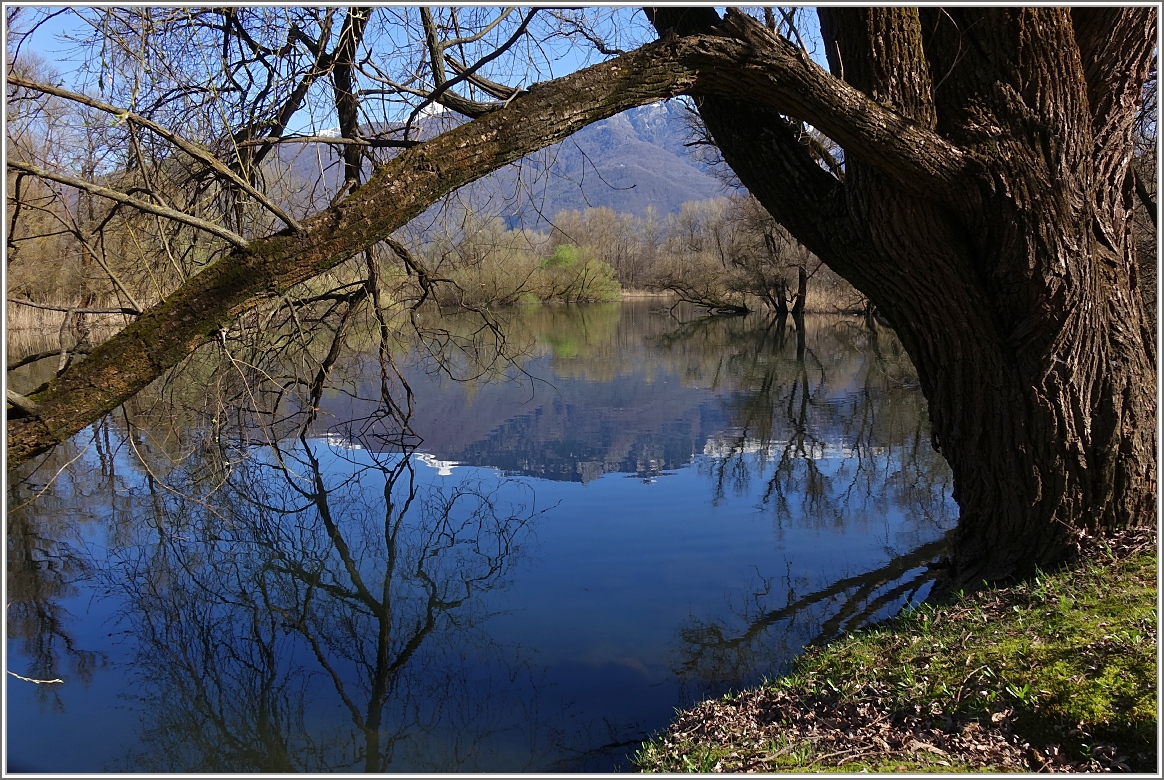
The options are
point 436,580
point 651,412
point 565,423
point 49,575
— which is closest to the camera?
point 436,580

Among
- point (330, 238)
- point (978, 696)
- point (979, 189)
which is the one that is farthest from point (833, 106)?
point (978, 696)

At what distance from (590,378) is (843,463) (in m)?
8.44

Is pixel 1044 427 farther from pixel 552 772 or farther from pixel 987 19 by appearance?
pixel 552 772

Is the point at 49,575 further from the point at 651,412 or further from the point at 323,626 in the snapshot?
the point at 651,412

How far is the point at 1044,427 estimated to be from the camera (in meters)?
4.75

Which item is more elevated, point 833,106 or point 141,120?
point 833,106

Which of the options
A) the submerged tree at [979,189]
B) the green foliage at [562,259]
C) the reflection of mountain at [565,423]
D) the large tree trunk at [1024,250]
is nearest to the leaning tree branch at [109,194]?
the submerged tree at [979,189]

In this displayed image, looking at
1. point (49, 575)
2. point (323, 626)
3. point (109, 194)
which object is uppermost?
point (109, 194)

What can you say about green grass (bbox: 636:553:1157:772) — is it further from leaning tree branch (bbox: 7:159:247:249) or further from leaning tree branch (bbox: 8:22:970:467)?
leaning tree branch (bbox: 7:159:247:249)

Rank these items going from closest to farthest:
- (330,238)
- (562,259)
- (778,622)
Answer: (330,238) < (778,622) < (562,259)

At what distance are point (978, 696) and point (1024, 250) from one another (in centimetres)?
244

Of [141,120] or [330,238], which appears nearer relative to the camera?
[141,120]

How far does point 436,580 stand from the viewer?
272 inches

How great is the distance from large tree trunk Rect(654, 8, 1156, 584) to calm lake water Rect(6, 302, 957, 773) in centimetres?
169
